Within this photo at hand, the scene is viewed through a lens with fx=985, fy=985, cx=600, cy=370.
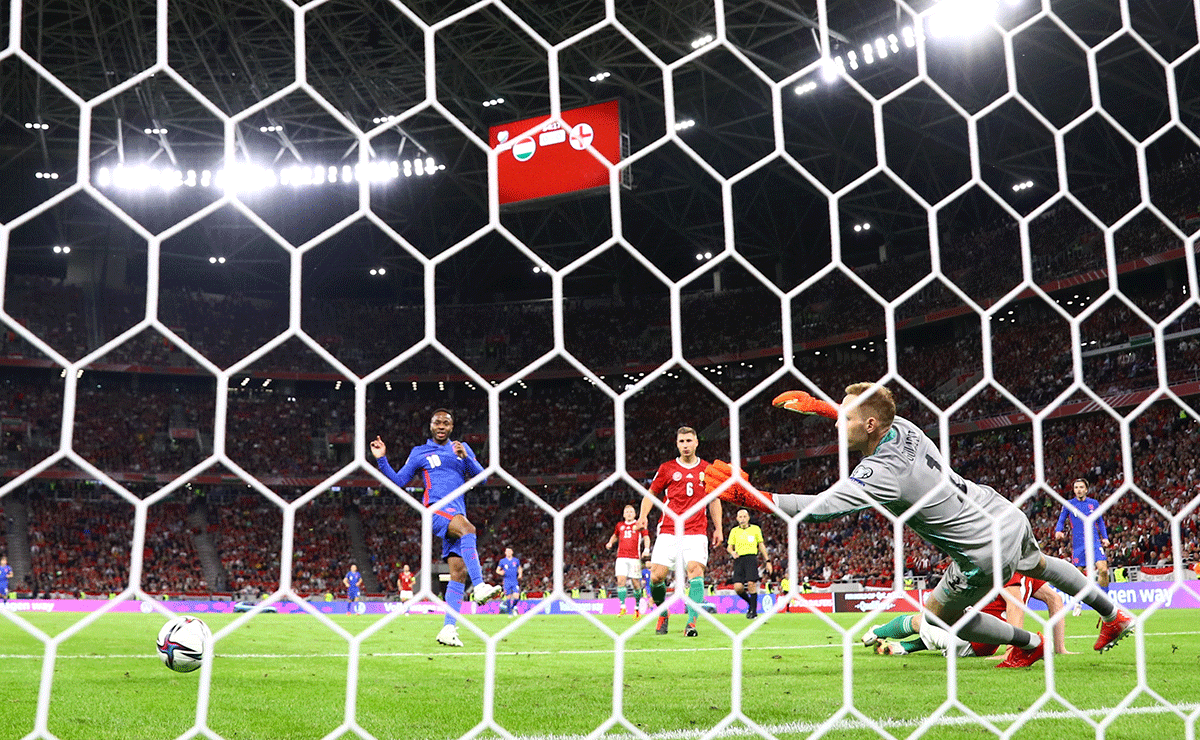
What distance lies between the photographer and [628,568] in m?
9.99

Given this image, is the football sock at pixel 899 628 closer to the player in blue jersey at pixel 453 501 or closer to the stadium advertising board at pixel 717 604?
the stadium advertising board at pixel 717 604

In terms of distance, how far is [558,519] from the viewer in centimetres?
190

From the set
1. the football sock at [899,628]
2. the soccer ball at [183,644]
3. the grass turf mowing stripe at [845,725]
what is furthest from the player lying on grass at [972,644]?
the soccer ball at [183,644]

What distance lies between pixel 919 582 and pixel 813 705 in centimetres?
1389

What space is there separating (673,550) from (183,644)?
4.09m

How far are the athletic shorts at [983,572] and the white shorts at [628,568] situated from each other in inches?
243

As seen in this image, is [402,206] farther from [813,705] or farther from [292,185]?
[813,705]

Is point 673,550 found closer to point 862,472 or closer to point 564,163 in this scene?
point 862,472

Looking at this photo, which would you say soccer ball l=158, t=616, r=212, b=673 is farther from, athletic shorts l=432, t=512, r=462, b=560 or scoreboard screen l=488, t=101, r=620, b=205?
scoreboard screen l=488, t=101, r=620, b=205

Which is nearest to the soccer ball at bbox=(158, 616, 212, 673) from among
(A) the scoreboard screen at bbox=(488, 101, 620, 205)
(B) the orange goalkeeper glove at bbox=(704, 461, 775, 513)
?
(B) the orange goalkeeper glove at bbox=(704, 461, 775, 513)

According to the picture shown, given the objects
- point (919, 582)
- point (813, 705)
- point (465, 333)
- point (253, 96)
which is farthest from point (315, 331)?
point (813, 705)

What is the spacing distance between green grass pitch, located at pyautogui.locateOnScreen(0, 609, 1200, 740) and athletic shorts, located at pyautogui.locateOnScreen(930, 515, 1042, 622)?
1.14ft

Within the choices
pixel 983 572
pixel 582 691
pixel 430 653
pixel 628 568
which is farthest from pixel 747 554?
pixel 983 572

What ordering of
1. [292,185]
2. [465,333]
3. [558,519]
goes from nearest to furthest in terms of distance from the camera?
1. [558,519]
2. [292,185]
3. [465,333]
